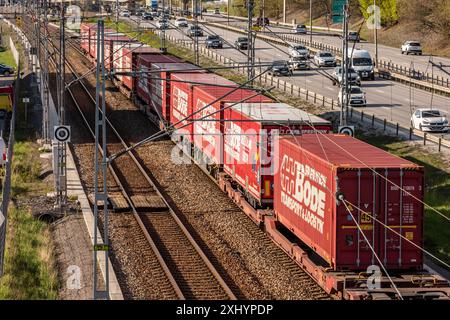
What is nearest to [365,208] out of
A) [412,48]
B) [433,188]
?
[433,188]

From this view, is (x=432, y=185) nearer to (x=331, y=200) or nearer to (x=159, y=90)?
(x=331, y=200)

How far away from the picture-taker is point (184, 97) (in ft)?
137

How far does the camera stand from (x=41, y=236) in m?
30.6

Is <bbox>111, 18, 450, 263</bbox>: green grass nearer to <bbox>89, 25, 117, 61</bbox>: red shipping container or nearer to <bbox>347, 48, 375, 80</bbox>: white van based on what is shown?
<bbox>347, 48, 375, 80</bbox>: white van

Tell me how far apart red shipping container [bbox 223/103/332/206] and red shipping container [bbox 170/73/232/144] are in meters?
7.40

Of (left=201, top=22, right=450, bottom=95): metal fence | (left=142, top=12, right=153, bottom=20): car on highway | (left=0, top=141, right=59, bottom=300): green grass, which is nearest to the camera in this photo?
(left=0, top=141, right=59, bottom=300): green grass

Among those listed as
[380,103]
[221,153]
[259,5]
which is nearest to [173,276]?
[221,153]

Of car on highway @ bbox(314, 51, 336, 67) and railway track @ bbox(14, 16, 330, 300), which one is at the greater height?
car on highway @ bbox(314, 51, 336, 67)

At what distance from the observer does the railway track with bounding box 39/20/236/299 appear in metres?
25.0

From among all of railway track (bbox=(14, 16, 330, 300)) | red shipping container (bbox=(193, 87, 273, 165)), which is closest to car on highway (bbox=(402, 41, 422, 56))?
railway track (bbox=(14, 16, 330, 300))

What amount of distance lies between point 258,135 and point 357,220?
7.10 meters

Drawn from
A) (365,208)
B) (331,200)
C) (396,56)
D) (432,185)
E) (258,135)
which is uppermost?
(258,135)

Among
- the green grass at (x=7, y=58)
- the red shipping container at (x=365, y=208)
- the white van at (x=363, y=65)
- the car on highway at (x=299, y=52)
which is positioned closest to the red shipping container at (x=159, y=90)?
the white van at (x=363, y=65)
